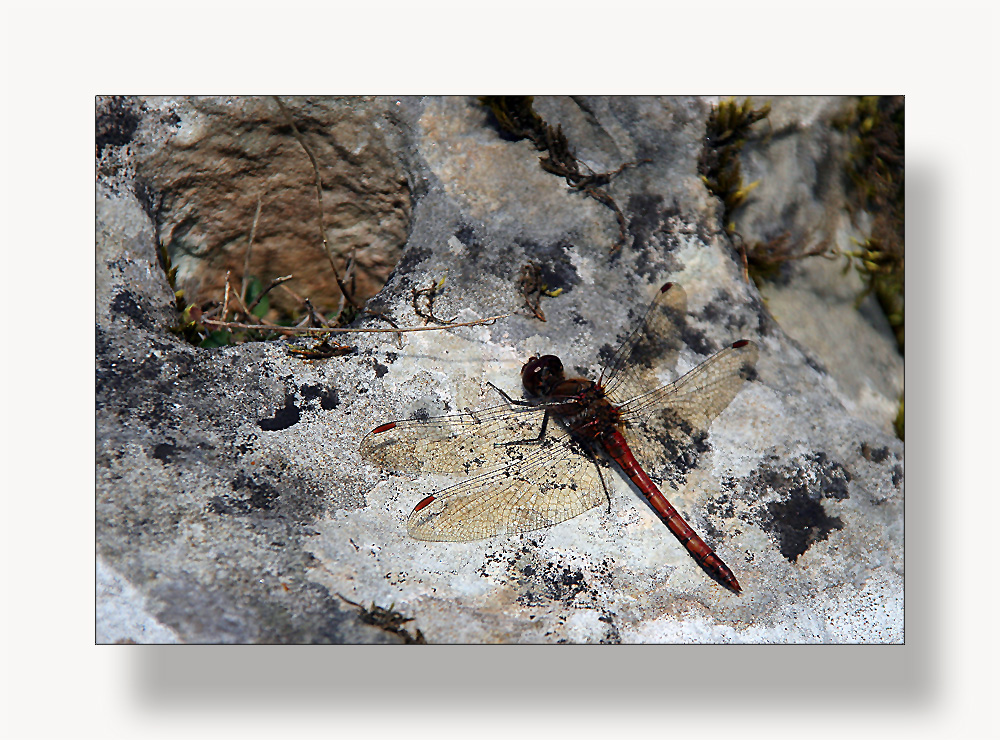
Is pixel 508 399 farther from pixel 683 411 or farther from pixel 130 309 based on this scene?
pixel 130 309

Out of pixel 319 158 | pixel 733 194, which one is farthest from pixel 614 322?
pixel 319 158

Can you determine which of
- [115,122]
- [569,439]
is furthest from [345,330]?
[115,122]

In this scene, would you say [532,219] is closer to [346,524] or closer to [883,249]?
[346,524]

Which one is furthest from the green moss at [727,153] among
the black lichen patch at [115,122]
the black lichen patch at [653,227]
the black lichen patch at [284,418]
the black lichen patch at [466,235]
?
the black lichen patch at [115,122]

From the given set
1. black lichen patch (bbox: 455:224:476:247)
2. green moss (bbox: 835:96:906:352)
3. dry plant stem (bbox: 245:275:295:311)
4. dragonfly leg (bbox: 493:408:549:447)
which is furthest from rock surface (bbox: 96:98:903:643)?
dry plant stem (bbox: 245:275:295:311)

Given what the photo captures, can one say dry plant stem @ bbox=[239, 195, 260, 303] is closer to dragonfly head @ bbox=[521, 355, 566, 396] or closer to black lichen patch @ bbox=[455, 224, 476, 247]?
black lichen patch @ bbox=[455, 224, 476, 247]

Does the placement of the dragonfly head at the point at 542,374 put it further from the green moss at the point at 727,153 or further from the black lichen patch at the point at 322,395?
the green moss at the point at 727,153
